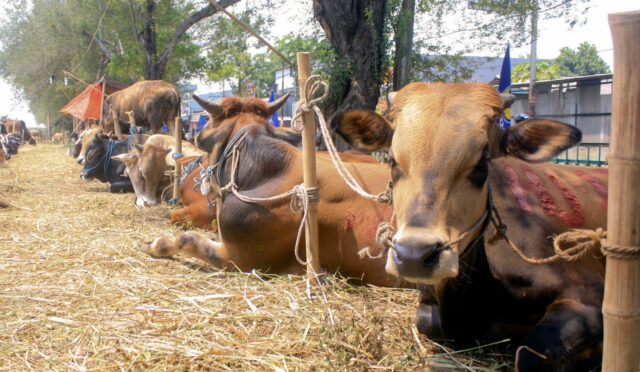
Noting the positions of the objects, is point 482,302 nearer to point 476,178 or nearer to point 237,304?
point 476,178

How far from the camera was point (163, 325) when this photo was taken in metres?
3.04

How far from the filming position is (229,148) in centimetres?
458

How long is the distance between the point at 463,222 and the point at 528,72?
109 feet

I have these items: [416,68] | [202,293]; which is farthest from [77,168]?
[202,293]

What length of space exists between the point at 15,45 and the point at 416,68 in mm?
30628

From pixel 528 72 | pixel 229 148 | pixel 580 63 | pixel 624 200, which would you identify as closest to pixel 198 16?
pixel 229 148

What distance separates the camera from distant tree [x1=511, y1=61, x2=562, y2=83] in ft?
101

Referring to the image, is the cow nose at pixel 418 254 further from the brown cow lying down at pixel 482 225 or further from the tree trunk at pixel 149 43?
the tree trunk at pixel 149 43

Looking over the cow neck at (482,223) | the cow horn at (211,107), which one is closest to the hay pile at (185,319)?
the cow neck at (482,223)

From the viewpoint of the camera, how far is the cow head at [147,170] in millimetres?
7910

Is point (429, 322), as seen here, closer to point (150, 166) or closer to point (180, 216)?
point (180, 216)

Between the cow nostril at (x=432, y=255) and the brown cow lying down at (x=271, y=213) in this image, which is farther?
the brown cow lying down at (x=271, y=213)

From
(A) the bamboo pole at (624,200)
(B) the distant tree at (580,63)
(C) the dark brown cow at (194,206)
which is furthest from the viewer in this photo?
(B) the distant tree at (580,63)

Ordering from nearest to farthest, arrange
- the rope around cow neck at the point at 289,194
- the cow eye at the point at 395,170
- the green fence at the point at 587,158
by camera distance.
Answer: the cow eye at the point at 395,170
the rope around cow neck at the point at 289,194
the green fence at the point at 587,158
